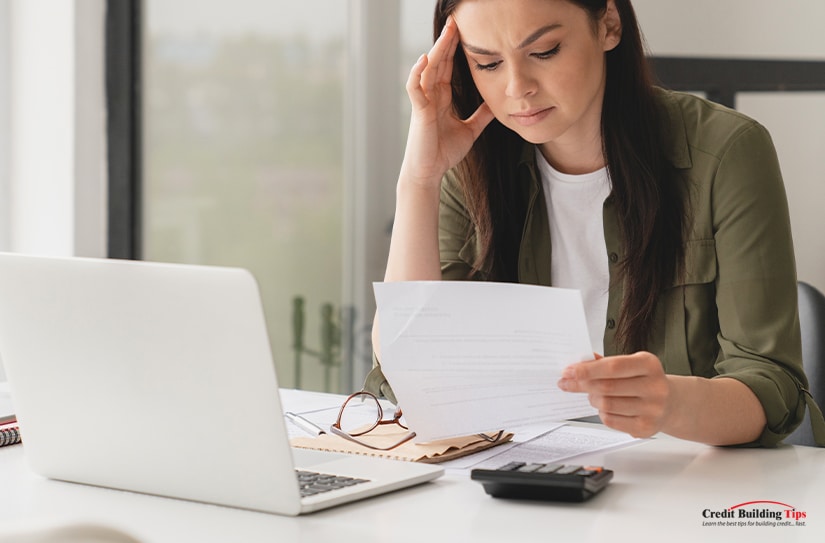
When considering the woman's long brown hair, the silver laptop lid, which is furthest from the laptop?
the woman's long brown hair

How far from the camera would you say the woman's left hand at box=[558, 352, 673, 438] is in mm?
938

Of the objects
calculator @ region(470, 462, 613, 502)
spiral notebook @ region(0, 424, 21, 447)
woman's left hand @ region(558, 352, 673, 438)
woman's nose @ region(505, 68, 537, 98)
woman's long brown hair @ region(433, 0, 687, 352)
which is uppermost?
woman's nose @ region(505, 68, 537, 98)

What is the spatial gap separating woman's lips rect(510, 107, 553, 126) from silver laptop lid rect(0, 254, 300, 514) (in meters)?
0.69

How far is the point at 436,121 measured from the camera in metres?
1.54

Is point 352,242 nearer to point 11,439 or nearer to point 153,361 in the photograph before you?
point 11,439

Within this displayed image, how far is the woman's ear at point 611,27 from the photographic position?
1456mm

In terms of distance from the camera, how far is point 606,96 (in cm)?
152

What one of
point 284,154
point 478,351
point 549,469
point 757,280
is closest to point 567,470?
point 549,469

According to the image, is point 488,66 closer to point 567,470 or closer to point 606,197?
point 606,197

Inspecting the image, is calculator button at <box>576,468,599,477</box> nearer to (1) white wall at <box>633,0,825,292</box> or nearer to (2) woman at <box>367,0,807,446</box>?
(2) woman at <box>367,0,807,446</box>

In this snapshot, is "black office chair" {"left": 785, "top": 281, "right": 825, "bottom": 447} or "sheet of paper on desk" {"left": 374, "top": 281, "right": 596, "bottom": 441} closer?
"sheet of paper on desk" {"left": 374, "top": 281, "right": 596, "bottom": 441}

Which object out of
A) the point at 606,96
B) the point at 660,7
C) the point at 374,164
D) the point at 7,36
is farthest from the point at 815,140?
the point at 7,36

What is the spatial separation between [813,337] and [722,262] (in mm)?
222

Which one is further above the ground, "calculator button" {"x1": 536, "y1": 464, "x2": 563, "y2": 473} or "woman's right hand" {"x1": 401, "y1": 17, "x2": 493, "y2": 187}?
"woman's right hand" {"x1": 401, "y1": 17, "x2": 493, "y2": 187}
